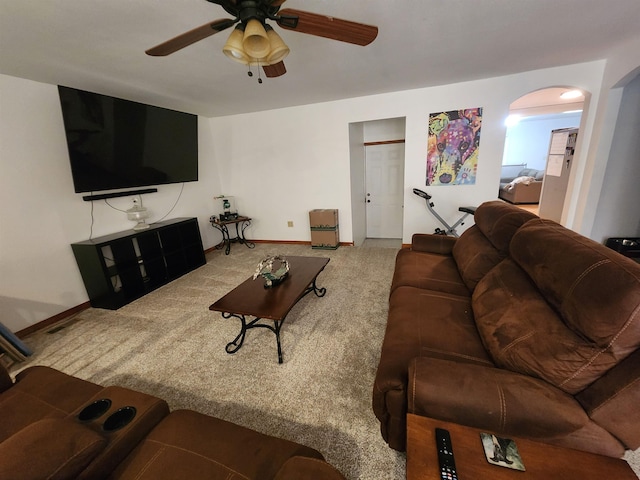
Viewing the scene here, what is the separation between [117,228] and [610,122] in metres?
6.09

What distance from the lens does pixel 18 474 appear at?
2.07ft

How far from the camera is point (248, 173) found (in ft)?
16.0

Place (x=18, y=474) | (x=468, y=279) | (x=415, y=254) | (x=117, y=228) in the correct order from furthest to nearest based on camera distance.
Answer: (x=117, y=228), (x=415, y=254), (x=468, y=279), (x=18, y=474)

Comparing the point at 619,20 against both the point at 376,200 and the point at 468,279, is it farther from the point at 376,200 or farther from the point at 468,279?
the point at 376,200

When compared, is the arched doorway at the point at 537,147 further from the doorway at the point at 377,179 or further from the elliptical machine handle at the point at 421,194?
the doorway at the point at 377,179

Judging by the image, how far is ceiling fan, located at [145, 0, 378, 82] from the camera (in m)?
1.23

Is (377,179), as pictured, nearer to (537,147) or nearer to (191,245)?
(191,245)

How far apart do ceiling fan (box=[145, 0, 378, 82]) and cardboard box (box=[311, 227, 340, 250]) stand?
3107 millimetres

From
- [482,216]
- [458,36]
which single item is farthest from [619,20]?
[482,216]

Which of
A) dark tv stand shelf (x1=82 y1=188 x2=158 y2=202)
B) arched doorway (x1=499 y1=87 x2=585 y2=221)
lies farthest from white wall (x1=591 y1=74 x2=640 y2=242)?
dark tv stand shelf (x1=82 y1=188 x2=158 y2=202)

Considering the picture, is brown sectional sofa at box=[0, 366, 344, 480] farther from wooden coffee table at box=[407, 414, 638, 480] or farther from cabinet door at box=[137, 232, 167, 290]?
cabinet door at box=[137, 232, 167, 290]

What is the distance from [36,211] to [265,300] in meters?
2.67

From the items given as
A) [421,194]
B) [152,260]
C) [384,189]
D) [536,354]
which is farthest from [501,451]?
[384,189]

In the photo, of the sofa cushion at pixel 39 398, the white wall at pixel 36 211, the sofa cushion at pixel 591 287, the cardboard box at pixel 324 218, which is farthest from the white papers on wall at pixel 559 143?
the white wall at pixel 36 211
